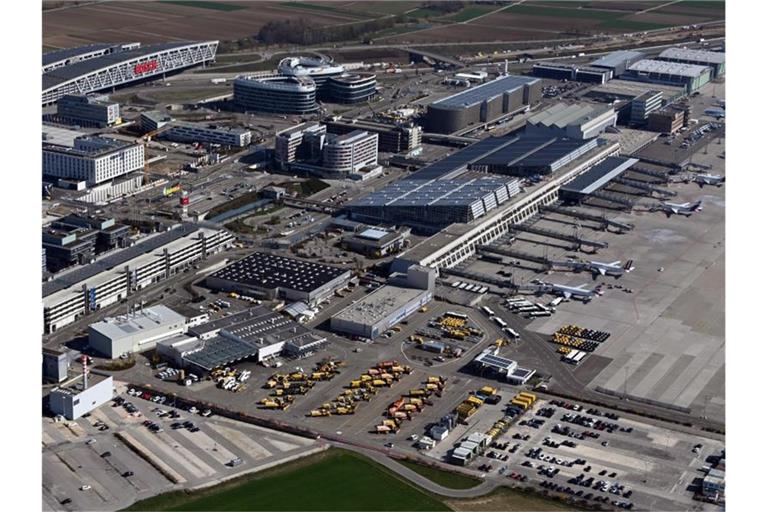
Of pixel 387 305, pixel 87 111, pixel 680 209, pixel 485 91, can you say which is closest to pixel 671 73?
pixel 485 91

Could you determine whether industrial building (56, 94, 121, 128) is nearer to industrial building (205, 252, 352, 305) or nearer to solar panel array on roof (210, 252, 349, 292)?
solar panel array on roof (210, 252, 349, 292)

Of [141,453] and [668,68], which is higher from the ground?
[668,68]

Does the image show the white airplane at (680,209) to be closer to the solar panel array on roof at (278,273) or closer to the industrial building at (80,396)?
the solar panel array on roof at (278,273)

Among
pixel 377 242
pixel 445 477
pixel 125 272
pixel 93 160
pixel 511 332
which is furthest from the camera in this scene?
pixel 93 160

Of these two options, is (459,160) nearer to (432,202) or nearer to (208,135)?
(432,202)

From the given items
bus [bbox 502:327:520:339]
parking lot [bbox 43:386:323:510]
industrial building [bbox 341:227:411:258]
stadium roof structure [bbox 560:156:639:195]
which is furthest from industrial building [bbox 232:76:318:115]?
parking lot [bbox 43:386:323:510]

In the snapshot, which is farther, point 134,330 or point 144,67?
point 144,67

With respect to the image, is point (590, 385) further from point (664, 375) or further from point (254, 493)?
point (254, 493)
